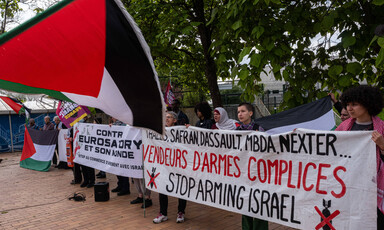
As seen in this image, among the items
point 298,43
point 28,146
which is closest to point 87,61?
point 298,43

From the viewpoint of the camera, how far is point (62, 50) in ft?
8.24

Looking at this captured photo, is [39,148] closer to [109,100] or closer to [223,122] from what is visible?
[223,122]

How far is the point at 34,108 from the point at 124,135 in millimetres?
17442

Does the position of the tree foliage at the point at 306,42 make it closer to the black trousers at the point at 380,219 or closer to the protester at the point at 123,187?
the black trousers at the point at 380,219

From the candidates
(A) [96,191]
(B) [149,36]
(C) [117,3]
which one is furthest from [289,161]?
(B) [149,36]

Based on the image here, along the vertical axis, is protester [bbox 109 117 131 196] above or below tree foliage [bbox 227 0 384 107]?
below

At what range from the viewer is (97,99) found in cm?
289

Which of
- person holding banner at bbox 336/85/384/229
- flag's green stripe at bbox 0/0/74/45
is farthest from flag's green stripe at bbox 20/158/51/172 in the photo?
person holding banner at bbox 336/85/384/229

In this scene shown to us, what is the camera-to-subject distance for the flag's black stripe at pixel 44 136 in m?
11.8

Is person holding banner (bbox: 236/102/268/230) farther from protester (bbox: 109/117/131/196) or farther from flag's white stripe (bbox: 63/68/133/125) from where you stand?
protester (bbox: 109/117/131/196)

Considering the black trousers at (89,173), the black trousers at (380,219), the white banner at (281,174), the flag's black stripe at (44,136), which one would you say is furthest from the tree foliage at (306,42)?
the flag's black stripe at (44,136)

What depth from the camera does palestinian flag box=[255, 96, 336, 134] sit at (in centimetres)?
491

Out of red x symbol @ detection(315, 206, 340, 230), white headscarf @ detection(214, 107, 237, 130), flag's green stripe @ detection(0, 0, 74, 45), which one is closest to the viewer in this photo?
flag's green stripe @ detection(0, 0, 74, 45)

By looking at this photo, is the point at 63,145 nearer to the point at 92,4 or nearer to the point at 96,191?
the point at 96,191
